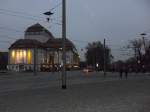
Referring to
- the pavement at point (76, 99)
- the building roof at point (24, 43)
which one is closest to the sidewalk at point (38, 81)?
the pavement at point (76, 99)

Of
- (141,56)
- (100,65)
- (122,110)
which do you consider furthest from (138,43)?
(122,110)

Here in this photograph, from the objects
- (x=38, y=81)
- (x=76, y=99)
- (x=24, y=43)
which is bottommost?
(x=76, y=99)

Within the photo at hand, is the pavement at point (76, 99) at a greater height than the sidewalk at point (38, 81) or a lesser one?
lesser

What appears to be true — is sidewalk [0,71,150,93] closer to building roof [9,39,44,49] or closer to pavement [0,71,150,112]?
pavement [0,71,150,112]

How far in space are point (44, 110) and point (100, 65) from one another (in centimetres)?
16390

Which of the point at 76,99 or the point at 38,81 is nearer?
the point at 76,99

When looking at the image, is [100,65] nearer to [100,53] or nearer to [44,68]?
[100,53]

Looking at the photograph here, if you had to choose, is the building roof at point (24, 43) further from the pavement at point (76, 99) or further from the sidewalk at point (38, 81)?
the pavement at point (76, 99)

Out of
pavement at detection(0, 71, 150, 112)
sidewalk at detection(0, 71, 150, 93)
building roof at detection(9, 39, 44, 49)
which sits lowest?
pavement at detection(0, 71, 150, 112)

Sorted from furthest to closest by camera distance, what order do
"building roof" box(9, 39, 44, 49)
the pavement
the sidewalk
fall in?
"building roof" box(9, 39, 44, 49) < the sidewalk < the pavement

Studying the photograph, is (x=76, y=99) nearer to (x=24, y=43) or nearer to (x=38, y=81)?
(x=38, y=81)

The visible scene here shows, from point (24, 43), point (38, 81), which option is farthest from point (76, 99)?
point (24, 43)

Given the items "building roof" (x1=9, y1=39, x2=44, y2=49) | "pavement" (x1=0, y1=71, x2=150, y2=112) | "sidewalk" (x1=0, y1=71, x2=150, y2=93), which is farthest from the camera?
"building roof" (x1=9, y1=39, x2=44, y2=49)

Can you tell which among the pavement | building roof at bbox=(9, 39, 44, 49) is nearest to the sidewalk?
the pavement
